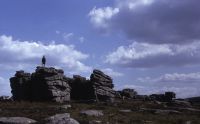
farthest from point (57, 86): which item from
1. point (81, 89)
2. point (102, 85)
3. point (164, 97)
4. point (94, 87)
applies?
point (164, 97)

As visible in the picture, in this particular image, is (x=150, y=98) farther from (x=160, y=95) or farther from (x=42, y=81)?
(x=42, y=81)

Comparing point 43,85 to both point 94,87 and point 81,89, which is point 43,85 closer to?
point 81,89

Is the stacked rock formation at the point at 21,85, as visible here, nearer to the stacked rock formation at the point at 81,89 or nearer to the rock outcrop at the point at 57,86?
the rock outcrop at the point at 57,86

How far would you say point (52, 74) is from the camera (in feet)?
252

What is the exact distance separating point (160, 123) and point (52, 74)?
35.3 meters

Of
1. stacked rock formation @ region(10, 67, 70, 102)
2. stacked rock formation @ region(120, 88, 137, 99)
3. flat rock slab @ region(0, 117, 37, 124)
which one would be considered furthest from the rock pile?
flat rock slab @ region(0, 117, 37, 124)

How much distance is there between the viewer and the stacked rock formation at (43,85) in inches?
2963

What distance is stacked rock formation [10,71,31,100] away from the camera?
3250 inches

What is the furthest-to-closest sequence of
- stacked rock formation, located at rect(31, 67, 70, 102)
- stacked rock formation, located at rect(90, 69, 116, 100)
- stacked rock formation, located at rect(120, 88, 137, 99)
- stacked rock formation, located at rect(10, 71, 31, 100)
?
stacked rock formation, located at rect(120, 88, 137, 99) → stacked rock formation, located at rect(10, 71, 31, 100) → stacked rock formation, located at rect(90, 69, 116, 100) → stacked rock formation, located at rect(31, 67, 70, 102)

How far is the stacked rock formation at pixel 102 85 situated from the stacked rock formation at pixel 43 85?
16.9 feet

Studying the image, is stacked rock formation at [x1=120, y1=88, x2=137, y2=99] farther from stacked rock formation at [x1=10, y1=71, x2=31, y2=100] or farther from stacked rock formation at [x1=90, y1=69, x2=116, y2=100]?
stacked rock formation at [x1=10, y1=71, x2=31, y2=100]

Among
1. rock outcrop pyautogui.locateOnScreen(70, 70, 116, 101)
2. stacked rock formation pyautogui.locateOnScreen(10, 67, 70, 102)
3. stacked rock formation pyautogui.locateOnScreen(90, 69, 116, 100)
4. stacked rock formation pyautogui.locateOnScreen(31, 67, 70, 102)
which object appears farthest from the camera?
rock outcrop pyautogui.locateOnScreen(70, 70, 116, 101)

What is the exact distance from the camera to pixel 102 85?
264 feet

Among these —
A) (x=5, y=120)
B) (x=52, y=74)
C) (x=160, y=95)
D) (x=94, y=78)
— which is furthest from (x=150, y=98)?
(x=5, y=120)
